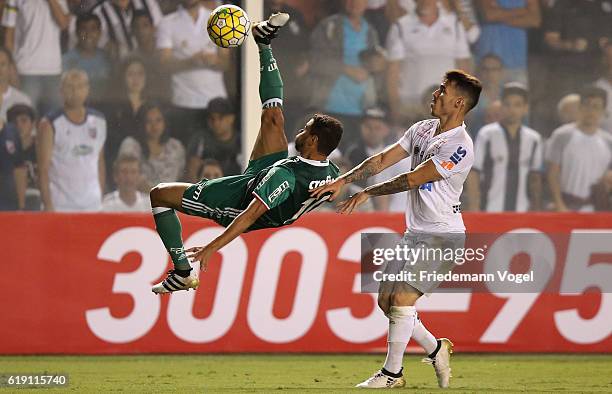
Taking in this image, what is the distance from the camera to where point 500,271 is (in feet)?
39.7

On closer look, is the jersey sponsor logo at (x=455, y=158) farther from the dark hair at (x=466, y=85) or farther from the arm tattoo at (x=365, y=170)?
the arm tattoo at (x=365, y=170)

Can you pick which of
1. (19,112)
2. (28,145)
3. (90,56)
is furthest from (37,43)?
(28,145)

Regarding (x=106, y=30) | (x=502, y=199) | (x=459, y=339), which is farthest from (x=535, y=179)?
(x=106, y=30)

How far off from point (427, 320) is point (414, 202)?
336 cm

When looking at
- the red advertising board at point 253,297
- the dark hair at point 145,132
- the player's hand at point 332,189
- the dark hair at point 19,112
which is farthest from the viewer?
the dark hair at point 145,132

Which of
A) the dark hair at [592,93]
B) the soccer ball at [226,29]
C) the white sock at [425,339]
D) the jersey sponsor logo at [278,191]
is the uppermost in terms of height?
the soccer ball at [226,29]

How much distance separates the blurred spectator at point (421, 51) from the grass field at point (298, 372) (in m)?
3.94

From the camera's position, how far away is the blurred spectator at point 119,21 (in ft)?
46.9

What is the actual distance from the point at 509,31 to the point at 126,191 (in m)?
5.18

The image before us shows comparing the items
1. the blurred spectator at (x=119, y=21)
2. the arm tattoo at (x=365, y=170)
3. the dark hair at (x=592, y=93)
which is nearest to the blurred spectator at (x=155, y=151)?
the blurred spectator at (x=119, y=21)

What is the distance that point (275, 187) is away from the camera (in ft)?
27.6

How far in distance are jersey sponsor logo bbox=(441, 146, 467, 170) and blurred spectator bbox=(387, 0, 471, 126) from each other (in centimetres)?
593

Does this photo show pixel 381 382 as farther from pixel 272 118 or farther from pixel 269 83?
pixel 269 83

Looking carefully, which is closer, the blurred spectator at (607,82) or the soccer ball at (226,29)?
the soccer ball at (226,29)
